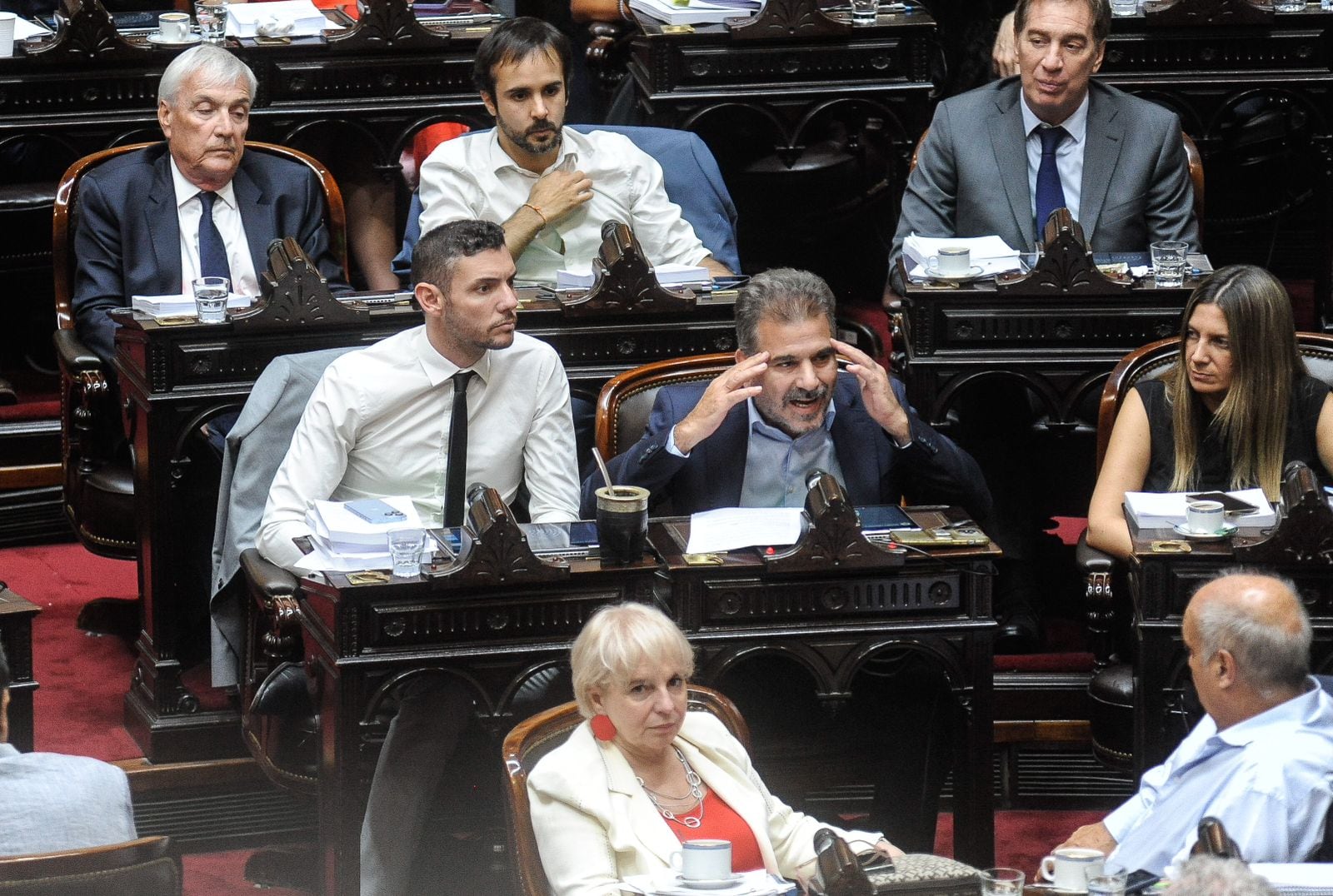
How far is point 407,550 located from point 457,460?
64cm

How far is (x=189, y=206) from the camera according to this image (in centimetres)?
489

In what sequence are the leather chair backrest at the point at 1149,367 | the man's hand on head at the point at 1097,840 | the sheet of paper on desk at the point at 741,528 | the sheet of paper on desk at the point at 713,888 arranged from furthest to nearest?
the leather chair backrest at the point at 1149,367
the sheet of paper on desk at the point at 741,528
the man's hand on head at the point at 1097,840
the sheet of paper on desk at the point at 713,888

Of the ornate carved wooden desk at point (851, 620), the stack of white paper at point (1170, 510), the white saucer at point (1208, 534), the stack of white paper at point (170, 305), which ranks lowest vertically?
the ornate carved wooden desk at point (851, 620)

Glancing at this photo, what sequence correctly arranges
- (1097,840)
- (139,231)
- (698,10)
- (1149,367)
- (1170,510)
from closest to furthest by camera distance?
(1097,840), (1170,510), (1149,367), (139,231), (698,10)

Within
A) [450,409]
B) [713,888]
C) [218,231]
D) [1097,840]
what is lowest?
[1097,840]

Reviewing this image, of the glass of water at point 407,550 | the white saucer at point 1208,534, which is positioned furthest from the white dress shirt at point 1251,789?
the glass of water at point 407,550

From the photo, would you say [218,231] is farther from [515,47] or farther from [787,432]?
[787,432]

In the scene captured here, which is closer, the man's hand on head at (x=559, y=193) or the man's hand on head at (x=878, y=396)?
the man's hand on head at (x=878, y=396)

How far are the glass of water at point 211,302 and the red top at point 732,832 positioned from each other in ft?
5.25

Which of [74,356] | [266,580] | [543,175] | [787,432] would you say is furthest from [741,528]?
[74,356]

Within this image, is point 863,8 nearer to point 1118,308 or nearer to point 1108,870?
point 1118,308

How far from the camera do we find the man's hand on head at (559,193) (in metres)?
4.96

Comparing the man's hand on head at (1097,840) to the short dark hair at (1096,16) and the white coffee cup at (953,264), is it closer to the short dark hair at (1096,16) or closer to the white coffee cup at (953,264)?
the white coffee cup at (953,264)

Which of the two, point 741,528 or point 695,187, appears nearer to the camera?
point 741,528
